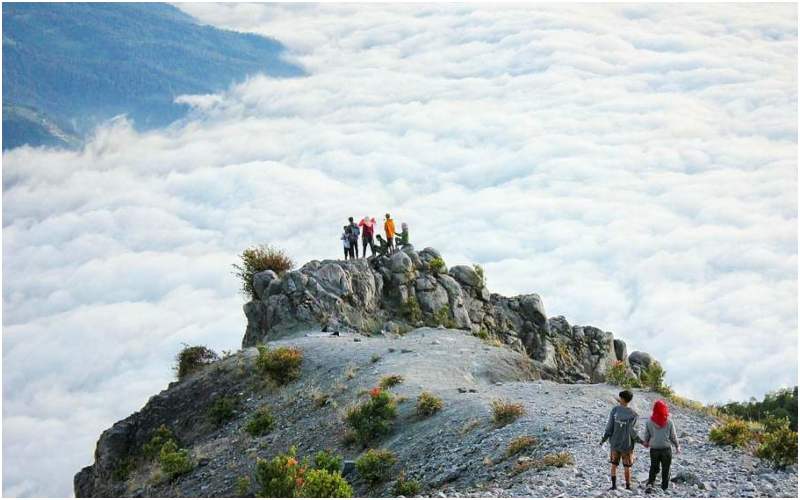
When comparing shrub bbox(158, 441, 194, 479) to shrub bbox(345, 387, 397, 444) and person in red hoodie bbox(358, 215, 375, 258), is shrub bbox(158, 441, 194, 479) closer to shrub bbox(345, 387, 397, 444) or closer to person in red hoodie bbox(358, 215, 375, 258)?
shrub bbox(345, 387, 397, 444)

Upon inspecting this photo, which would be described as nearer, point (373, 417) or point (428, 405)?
point (428, 405)

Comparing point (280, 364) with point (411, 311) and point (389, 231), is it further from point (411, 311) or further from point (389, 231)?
point (389, 231)

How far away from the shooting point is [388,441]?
102 feet

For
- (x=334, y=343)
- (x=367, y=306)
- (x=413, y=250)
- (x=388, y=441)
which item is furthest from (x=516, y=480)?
(x=413, y=250)

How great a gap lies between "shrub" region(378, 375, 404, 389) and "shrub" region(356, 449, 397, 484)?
848 centimetres

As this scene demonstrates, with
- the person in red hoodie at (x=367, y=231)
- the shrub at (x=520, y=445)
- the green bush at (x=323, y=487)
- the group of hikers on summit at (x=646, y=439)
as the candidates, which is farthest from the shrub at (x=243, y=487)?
the person in red hoodie at (x=367, y=231)

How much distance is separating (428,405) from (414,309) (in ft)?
66.3

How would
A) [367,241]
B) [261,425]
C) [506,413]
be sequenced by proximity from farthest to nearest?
[367,241]
[261,425]
[506,413]

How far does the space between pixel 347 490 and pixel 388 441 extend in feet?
26.4

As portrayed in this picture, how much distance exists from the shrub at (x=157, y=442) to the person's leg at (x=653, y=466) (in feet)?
71.7

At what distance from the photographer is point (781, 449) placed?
2516 centimetres

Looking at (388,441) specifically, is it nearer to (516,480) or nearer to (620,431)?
(516,480)

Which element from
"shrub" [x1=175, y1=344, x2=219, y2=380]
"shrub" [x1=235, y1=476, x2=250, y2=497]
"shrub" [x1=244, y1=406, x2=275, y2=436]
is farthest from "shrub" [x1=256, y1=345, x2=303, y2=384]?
"shrub" [x1=235, y1=476, x2=250, y2=497]

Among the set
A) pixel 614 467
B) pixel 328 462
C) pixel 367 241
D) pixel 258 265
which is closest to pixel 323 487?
pixel 328 462
